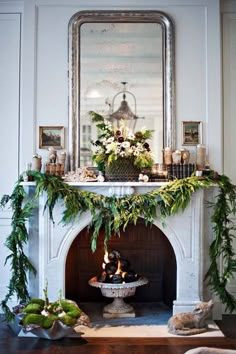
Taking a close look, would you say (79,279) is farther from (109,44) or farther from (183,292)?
(109,44)

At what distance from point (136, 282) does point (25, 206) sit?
135cm

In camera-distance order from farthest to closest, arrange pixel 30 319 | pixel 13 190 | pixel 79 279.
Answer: pixel 79 279, pixel 13 190, pixel 30 319

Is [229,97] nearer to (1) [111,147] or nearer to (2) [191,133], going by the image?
(2) [191,133]

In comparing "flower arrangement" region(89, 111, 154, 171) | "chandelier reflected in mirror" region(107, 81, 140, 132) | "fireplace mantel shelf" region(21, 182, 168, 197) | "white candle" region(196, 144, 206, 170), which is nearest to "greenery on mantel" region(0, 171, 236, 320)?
"fireplace mantel shelf" region(21, 182, 168, 197)

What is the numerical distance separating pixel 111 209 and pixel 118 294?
898mm

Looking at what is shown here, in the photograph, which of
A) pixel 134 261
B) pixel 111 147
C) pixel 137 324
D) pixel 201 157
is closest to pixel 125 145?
pixel 111 147

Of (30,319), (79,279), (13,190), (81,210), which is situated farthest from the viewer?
(79,279)

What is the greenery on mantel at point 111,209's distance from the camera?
4.15 metres

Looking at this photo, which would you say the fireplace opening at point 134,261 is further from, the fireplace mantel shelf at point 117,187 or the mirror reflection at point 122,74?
the mirror reflection at point 122,74

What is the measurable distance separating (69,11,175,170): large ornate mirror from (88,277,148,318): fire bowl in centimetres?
125

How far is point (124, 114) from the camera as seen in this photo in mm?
4617

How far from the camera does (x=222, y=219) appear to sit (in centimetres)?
433

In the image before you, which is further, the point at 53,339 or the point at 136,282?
the point at 136,282

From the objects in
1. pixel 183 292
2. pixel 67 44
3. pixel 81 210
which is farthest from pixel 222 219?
pixel 67 44
